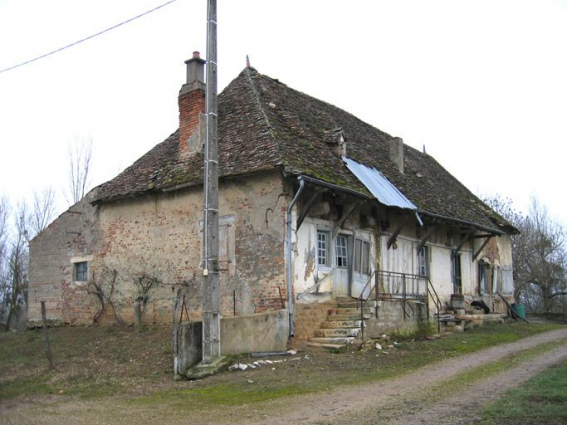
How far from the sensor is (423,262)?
21094mm

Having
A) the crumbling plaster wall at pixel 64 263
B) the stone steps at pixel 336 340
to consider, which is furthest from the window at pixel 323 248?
the crumbling plaster wall at pixel 64 263

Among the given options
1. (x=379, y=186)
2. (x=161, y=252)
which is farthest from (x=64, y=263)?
(x=379, y=186)

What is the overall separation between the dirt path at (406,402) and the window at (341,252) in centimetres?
495

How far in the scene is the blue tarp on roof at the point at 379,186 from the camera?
16406mm

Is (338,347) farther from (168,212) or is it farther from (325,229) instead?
(168,212)

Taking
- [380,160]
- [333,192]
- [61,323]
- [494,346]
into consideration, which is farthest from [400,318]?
[61,323]

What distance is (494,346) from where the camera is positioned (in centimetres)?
1620

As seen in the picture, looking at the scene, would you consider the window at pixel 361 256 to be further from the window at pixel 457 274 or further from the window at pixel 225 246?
the window at pixel 457 274

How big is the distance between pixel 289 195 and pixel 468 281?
41.7 ft

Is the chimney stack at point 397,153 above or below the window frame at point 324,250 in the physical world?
above

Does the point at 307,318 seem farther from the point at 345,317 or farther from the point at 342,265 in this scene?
the point at 342,265

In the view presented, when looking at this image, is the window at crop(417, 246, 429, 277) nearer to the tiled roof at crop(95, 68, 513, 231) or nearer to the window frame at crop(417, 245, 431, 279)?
the window frame at crop(417, 245, 431, 279)

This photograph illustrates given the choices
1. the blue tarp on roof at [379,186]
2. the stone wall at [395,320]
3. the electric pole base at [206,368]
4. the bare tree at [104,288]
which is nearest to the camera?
the electric pole base at [206,368]

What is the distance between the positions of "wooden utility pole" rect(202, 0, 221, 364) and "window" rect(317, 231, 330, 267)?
4350 mm
